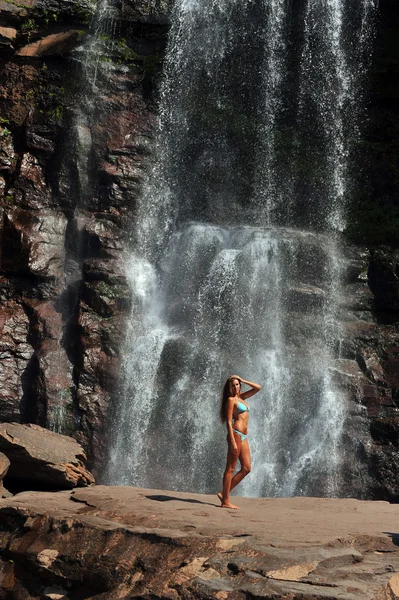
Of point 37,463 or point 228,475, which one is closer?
point 228,475

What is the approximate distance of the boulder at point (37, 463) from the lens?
10656mm

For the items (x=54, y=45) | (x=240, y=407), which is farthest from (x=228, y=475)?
(x=54, y=45)

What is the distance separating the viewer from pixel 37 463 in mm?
10656

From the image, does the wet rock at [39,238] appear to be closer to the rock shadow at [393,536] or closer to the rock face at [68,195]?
the rock face at [68,195]

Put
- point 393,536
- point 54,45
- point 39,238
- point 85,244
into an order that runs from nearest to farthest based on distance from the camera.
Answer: point 393,536, point 39,238, point 85,244, point 54,45

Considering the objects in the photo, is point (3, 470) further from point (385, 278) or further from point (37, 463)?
point (385, 278)

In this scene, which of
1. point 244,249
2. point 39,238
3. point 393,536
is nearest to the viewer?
point 393,536

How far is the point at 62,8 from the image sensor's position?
1969cm

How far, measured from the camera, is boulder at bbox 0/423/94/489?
10.7 meters

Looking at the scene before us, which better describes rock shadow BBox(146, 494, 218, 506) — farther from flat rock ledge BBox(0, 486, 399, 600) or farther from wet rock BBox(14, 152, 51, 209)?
wet rock BBox(14, 152, 51, 209)

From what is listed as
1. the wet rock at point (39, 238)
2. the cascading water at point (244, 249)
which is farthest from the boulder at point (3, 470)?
the wet rock at point (39, 238)


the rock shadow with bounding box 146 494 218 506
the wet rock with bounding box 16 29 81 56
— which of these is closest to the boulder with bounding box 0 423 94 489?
the rock shadow with bounding box 146 494 218 506

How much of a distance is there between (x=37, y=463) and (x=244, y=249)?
7756mm

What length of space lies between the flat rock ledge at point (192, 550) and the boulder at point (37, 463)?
1326 millimetres
